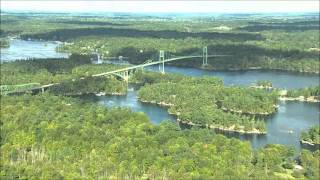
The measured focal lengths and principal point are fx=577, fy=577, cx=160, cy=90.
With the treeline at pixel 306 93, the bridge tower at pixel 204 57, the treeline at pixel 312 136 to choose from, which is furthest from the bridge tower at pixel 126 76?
the treeline at pixel 312 136

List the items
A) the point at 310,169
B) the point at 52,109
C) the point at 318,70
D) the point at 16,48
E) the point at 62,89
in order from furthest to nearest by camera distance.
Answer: the point at 16,48, the point at 318,70, the point at 62,89, the point at 52,109, the point at 310,169

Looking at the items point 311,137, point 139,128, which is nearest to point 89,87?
point 139,128

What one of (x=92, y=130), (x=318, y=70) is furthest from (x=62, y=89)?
(x=318, y=70)

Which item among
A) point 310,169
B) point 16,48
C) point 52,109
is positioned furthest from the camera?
point 16,48

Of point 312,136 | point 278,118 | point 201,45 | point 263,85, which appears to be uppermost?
point 201,45

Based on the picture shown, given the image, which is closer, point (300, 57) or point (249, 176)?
point (249, 176)

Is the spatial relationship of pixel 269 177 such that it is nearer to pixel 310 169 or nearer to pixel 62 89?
pixel 310 169

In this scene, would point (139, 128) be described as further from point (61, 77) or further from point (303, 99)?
point (61, 77)
